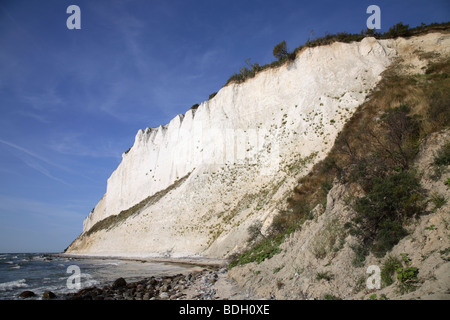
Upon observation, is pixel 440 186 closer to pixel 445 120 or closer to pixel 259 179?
pixel 445 120

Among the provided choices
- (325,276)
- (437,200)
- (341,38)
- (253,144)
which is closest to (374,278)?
(325,276)

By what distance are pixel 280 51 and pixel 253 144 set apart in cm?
1145

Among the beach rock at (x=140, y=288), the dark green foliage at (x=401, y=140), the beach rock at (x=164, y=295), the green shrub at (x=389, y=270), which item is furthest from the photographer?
the beach rock at (x=140, y=288)

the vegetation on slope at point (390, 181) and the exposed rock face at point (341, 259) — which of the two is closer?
the exposed rock face at point (341, 259)

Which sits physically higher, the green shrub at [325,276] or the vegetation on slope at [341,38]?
the vegetation on slope at [341,38]

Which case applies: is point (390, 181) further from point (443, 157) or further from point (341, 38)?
point (341, 38)

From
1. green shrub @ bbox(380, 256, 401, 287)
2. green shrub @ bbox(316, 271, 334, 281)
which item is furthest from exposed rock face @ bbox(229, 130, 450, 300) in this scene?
green shrub @ bbox(380, 256, 401, 287)

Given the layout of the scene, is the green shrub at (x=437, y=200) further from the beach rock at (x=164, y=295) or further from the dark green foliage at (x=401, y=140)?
the beach rock at (x=164, y=295)

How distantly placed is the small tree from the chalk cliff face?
1603 millimetres

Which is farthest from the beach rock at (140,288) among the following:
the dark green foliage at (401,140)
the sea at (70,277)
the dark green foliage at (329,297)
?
the dark green foliage at (401,140)

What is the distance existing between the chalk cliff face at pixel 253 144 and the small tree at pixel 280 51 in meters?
1.60

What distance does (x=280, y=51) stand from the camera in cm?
2941

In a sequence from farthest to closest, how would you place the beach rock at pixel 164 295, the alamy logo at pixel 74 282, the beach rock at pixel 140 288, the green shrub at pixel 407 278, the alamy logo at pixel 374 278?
the alamy logo at pixel 74 282 → the beach rock at pixel 140 288 → the beach rock at pixel 164 295 → the alamy logo at pixel 374 278 → the green shrub at pixel 407 278

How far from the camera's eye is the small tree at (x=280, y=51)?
2917cm
